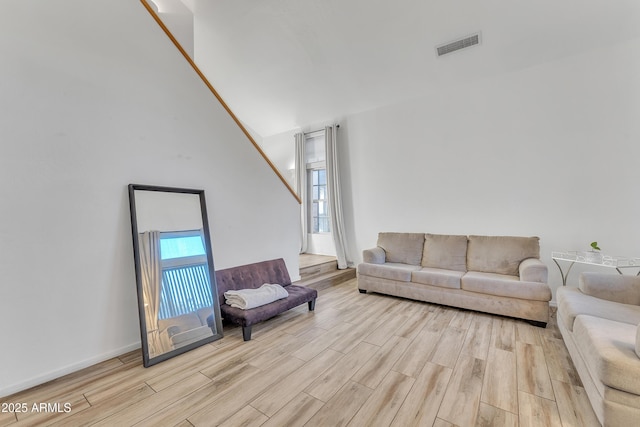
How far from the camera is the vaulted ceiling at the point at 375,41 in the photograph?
2805mm

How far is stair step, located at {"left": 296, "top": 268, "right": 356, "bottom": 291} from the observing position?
3930mm

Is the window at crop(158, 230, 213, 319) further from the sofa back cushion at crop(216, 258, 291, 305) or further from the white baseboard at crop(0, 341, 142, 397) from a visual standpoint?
the white baseboard at crop(0, 341, 142, 397)

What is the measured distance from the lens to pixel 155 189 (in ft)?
7.68

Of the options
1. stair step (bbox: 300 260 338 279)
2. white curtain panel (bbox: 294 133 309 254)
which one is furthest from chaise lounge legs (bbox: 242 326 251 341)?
white curtain panel (bbox: 294 133 309 254)

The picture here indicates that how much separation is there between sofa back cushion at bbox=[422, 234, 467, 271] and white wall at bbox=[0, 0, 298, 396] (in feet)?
10.6

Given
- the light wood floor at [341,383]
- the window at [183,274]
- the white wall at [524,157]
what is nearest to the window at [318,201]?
the white wall at [524,157]

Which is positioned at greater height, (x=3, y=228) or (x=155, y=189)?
(x=155, y=189)

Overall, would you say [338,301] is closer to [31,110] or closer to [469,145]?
[469,145]

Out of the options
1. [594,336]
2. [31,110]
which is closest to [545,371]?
[594,336]

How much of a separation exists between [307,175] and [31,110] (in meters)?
4.25

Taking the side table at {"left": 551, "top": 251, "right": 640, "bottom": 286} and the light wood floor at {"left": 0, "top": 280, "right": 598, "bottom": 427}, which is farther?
the side table at {"left": 551, "top": 251, "right": 640, "bottom": 286}

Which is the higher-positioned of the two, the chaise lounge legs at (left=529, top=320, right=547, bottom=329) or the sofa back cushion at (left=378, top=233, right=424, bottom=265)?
the sofa back cushion at (left=378, top=233, right=424, bottom=265)

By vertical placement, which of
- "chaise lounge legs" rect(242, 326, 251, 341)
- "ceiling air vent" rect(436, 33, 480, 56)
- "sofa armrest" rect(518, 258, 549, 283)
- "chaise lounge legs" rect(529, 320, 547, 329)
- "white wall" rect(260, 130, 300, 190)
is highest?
"ceiling air vent" rect(436, 33, 480, 56)

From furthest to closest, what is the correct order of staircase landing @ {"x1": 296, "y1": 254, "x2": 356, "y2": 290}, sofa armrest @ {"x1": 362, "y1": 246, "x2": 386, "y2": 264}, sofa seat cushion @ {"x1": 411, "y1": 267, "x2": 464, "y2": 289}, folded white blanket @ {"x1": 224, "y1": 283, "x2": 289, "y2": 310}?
staircase landing @ {"x1": 296, "y1": 254, "x2": 356, "y2": 290}, sofa armrest @ {"x1": 362, "y1": 246, "x2": 386, "y2": 264}, sofa seat cushion @ {"x1": 411, "y1": 267, "x2": 464, "y2": 289}, folded white blanket @ {"x1": 224, "y1": 283, "x2": 289, "y2": 310}
